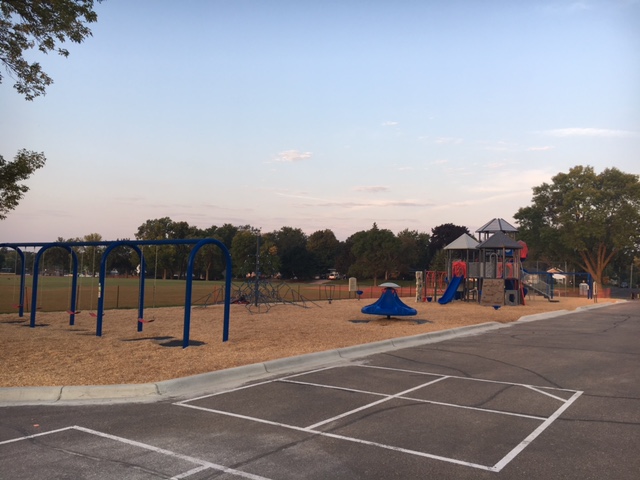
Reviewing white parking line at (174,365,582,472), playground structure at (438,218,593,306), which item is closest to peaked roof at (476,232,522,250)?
playground structure at (438,218,593,306)

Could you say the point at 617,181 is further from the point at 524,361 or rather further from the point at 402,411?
the point at 402,411

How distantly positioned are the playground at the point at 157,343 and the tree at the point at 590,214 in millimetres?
52070

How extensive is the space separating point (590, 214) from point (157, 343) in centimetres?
6525

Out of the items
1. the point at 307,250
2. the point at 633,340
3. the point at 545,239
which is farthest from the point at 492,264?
the point at 307,250

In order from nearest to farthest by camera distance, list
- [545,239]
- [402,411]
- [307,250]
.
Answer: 1. [402,411]
2. [545,239]
3. [307,250]

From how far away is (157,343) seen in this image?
1286cm

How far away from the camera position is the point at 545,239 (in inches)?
2808

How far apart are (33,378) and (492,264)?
3101cm

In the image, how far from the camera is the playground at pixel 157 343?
9148mm

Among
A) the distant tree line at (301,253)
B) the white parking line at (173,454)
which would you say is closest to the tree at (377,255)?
the distant tree line at (301,253)

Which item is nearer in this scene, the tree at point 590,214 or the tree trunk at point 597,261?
the tree at point 590,214

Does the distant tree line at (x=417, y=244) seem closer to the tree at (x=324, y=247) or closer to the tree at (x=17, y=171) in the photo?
the tree at (x=324, y=247)

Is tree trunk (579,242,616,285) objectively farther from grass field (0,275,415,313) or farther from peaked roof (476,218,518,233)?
peaked roof (476,218,518,233)

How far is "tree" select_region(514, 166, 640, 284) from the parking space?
61924 mm
